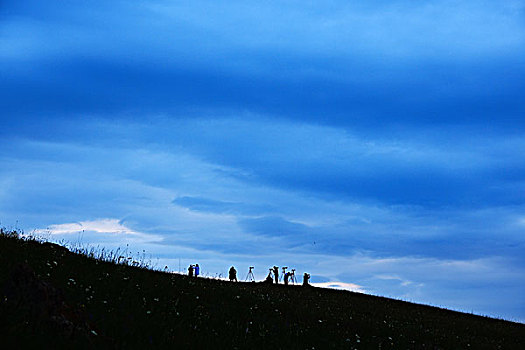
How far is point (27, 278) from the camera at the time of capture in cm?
964

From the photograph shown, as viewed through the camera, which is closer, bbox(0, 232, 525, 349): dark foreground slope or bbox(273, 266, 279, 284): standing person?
bbox(0, 232, 525, 349): dark foreground slope

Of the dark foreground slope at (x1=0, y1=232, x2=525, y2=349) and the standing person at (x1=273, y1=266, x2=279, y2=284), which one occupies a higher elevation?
the standing person at (x1=273, y1=266, x2=279, y2=284)

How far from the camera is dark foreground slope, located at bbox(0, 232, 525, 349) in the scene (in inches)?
378

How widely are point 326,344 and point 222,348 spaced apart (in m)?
5.49

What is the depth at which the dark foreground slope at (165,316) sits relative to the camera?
31.5ft

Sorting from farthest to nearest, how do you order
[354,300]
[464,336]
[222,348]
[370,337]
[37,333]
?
1. [354,300]
2. [464,336]
3. [370,337]
4. [222,348]
5. [37,333]

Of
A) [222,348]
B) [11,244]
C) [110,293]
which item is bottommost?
[222,348]

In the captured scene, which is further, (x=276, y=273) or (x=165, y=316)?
(x=276, y=273)

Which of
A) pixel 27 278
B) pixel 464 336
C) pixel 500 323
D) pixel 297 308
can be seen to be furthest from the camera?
pixel 500 323

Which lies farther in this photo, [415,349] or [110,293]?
[415,349]

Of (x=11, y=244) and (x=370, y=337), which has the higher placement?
(x=11, y=244)

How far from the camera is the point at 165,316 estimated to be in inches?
616

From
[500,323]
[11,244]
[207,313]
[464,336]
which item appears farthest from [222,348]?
[500,323]

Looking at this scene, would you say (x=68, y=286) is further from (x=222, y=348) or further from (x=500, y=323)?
(x=500, y=323)
